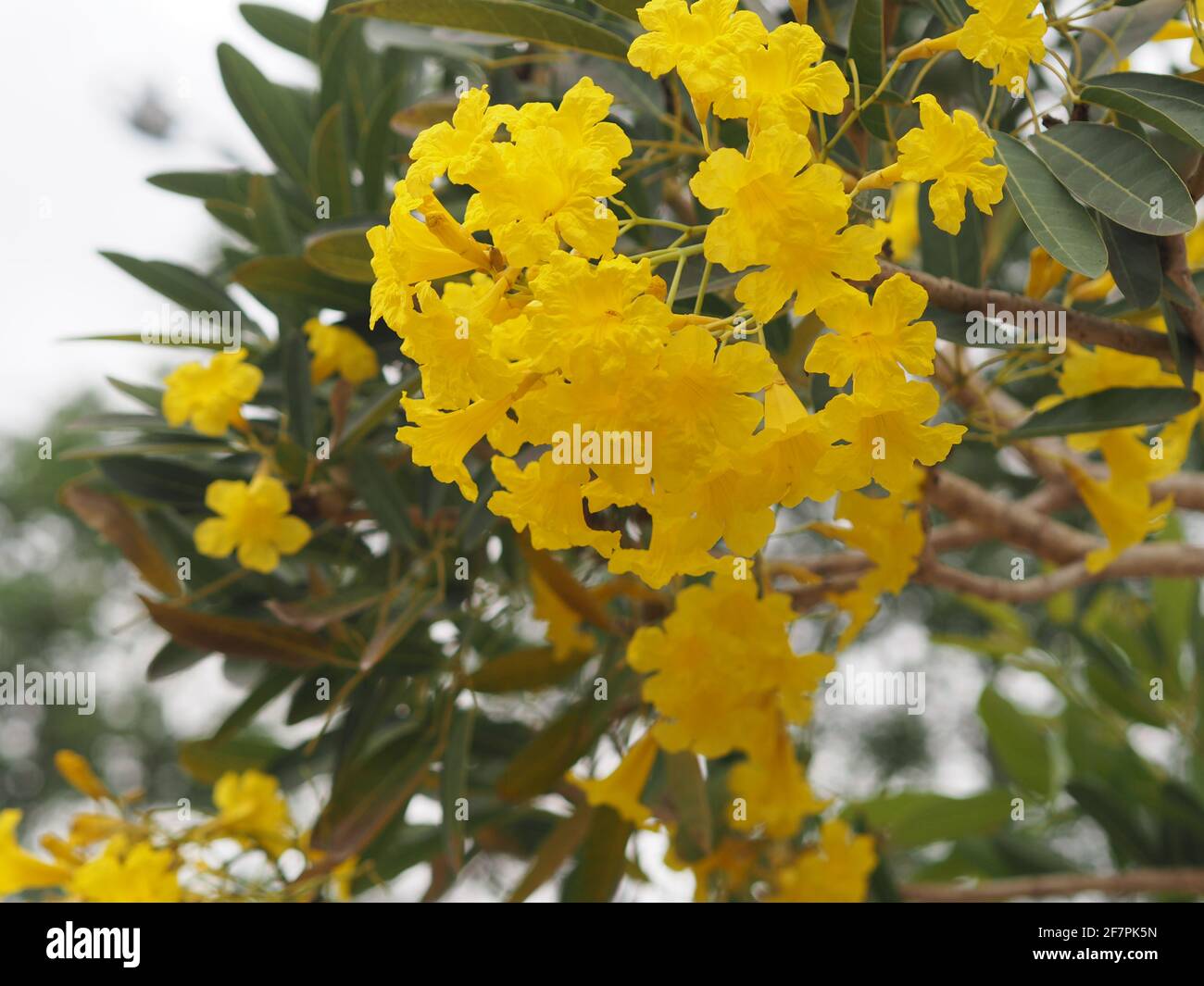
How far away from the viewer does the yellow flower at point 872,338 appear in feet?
2.30

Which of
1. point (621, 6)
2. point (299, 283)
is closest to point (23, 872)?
point (299, 283)

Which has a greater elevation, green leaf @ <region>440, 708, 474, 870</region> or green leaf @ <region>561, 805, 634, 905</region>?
green leaf @ <region>440, 708, 474, 870</region>

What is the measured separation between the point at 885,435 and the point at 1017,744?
1617 millimetres

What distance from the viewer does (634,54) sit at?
0.73 metres

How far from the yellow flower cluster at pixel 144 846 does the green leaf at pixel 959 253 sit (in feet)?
3.27

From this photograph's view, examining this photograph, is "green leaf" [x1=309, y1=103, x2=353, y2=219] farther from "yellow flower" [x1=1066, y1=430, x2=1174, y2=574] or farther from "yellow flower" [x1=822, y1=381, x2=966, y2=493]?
"yellow flower" [x1=1066, y1=430, x2=1174, y2=574]

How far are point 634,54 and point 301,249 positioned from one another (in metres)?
0.75

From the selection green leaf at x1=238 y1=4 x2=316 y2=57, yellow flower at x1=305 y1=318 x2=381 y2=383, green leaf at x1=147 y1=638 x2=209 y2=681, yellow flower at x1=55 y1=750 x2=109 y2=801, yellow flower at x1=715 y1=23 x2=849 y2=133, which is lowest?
yellow flower at x1=55 y1=750 x2=109 y2=801

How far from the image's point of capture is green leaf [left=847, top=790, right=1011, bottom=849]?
1.98 meters

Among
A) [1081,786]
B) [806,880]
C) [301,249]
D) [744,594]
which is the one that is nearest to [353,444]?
[301,249]

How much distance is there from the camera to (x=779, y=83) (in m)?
0.70

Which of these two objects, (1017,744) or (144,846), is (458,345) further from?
(1017,744)

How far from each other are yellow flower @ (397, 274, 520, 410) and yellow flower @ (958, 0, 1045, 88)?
36cm

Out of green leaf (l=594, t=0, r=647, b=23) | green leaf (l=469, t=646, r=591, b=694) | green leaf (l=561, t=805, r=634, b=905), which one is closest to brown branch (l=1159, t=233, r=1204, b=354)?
green leaf (l=594, t=0, r=647, b=23)
